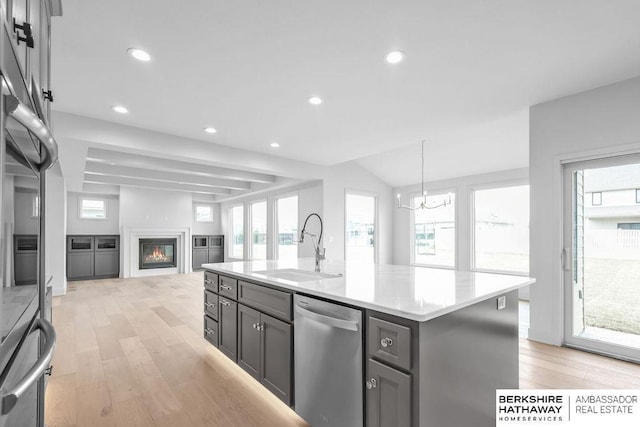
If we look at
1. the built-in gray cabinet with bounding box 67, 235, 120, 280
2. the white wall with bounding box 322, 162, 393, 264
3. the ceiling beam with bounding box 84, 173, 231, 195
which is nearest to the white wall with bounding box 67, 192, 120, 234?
the built-in gray cabinet with bounding box 67, 235, 120, 280

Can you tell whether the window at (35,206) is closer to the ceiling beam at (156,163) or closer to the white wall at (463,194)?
the ceiling beam at (156,163)

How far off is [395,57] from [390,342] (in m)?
2.13

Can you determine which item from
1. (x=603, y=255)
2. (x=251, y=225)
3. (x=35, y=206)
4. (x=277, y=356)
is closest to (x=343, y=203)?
(x=251, y=225)

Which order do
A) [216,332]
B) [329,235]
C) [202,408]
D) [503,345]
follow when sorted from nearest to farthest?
[503,345] < [202,408] < [216,332] < [329,235]

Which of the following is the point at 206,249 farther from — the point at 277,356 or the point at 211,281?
the point at 277,356

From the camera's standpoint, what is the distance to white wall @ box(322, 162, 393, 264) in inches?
263

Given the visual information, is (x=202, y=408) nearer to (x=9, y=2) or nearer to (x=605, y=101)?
(x=9, y=2)

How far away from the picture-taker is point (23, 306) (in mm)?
832

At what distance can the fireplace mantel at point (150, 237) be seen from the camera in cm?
818

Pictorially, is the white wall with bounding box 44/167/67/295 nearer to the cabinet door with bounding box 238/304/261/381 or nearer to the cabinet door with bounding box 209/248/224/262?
the cabinet door with bounding box 209/248/224/262

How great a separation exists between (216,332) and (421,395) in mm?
2160

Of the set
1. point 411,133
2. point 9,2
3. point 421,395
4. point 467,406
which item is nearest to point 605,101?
point 411,133

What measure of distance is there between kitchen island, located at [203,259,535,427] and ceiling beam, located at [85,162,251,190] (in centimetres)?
484

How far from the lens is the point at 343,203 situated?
6969mm
